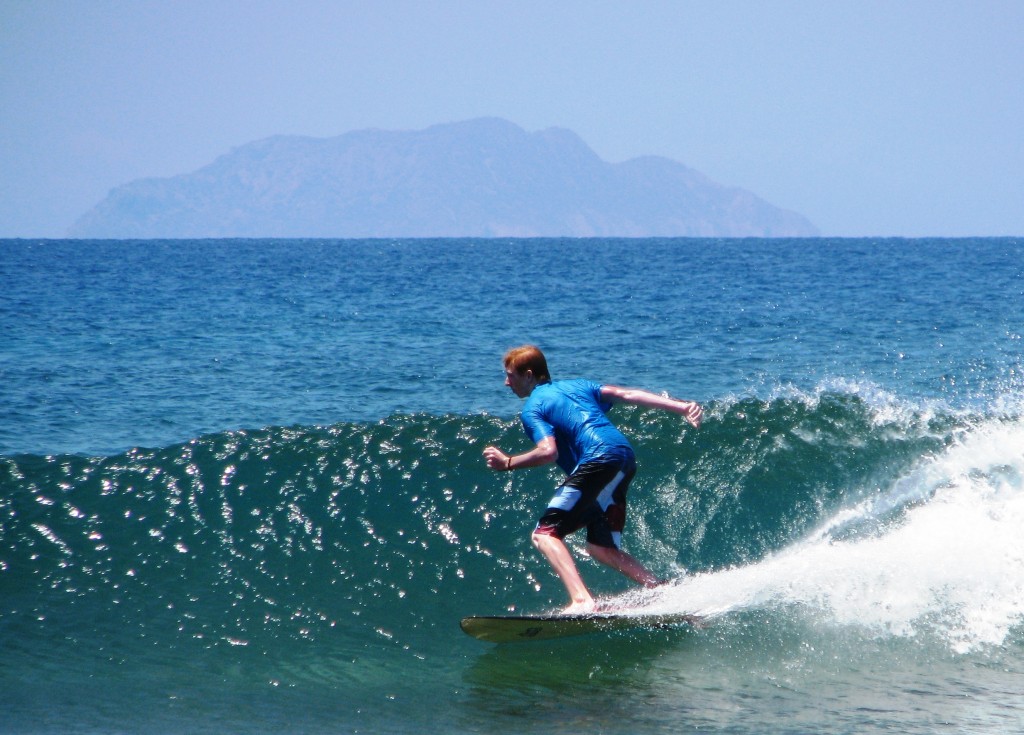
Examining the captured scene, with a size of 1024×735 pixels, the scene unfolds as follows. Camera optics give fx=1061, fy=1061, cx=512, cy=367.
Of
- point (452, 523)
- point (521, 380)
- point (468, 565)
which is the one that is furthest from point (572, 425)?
point (452, 523)

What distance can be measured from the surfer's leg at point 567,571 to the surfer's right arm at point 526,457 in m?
0.57

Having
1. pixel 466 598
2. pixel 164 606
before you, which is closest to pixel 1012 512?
pixel 466 598

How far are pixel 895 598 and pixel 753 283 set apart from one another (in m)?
35.6

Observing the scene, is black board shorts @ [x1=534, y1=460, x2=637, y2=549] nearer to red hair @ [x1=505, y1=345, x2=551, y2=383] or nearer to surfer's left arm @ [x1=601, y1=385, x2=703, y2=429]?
surfer's left arm @ [x1=601, y1=385, x2=703, y2=429]

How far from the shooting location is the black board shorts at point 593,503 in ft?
21.9

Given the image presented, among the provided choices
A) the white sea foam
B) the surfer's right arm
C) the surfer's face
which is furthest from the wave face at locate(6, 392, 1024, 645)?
the surfer's face

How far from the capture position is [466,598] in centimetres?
786

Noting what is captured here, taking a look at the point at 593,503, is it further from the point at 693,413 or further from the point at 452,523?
the point at 452,523

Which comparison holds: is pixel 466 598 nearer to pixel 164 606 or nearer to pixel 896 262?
pixel 164 606

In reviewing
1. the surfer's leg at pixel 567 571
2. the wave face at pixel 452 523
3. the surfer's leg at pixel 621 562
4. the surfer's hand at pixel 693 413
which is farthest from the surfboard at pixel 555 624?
the surfer's hand at pixel 693 413

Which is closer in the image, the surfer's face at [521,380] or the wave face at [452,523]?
the surfer's face at [521,380]

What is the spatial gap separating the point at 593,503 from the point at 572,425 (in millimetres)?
527

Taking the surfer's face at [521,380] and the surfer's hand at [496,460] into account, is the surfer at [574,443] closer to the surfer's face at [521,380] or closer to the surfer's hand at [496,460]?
the surfer's face at [521,380]

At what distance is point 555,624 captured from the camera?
21.6 feet
